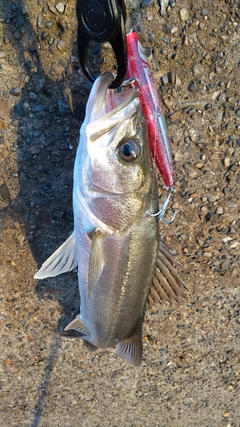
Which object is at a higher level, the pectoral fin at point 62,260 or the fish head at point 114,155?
the fish head at point 114,155

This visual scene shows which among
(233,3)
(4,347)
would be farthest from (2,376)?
(233,3)

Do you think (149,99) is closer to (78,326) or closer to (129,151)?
(129,151)

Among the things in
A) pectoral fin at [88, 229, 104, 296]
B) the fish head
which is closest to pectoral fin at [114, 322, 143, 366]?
pectoral fin at [88, 229, 104, 296]

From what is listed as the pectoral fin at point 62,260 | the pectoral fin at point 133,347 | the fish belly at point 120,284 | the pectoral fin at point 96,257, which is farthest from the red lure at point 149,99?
the pectoral fin at point 133,347

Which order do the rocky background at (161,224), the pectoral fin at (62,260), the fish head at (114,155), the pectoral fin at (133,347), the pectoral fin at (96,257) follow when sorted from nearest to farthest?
the fish head at (114,155), the pectoral fin at (96,257), the pectoral fin at (62,260), the pectoral fin at (133,347), the rocky background at (161,224)

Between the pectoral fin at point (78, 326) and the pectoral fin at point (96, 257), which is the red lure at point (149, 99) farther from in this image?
the pectoral fin at point (78, 326)

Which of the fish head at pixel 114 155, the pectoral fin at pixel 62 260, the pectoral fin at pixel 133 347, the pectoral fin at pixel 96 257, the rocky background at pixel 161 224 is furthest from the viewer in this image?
the rocky background at pixel 161 224

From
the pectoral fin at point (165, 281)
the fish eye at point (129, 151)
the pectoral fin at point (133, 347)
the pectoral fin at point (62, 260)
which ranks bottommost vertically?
the pectoral fin at point (133, 347)
